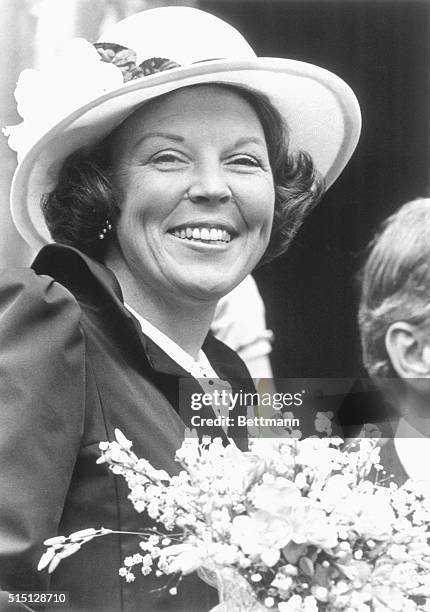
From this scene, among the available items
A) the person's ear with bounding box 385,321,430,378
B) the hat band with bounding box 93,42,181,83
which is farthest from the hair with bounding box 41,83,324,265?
the person's ear with bounding box 385,321,430,378

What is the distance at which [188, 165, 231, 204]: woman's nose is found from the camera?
2.46 metres

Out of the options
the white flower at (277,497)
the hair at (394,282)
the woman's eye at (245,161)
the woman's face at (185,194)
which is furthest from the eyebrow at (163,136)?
the white flower at (277,497)

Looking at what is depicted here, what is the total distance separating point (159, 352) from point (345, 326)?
54 cm

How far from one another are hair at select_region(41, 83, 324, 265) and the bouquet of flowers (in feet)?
2.46

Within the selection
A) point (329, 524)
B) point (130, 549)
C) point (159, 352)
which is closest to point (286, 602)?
point (329, 524)

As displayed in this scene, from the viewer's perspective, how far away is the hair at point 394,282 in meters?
2.62

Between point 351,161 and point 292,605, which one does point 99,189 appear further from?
point 292,605

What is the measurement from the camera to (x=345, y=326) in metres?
2.74

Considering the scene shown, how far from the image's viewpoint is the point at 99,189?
2494mm

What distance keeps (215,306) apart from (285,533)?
0.92 meters

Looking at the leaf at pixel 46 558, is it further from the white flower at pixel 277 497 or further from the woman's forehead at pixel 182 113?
the woman's forehead at pixel 182 113

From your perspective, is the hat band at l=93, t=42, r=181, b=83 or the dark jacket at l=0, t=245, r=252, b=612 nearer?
the dark jacket at l=0, t=245, r=252, b=612

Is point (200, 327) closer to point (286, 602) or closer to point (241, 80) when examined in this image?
point (241, 80)

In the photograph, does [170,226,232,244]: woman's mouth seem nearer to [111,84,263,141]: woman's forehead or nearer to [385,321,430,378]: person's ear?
[111,84,263,141]: woman's forehead
